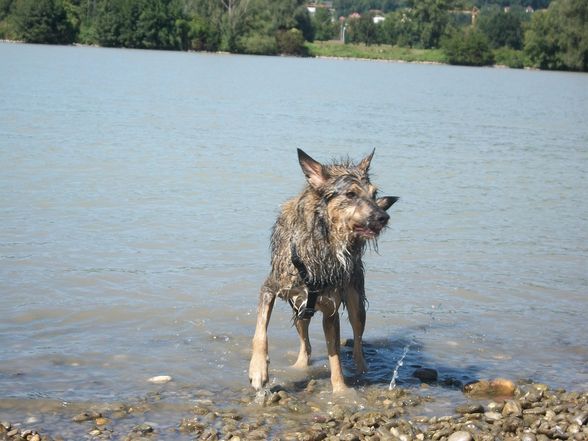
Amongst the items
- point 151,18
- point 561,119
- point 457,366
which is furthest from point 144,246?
point 151,18

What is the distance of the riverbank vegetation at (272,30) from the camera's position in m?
107

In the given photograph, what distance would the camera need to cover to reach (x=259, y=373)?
7828mm

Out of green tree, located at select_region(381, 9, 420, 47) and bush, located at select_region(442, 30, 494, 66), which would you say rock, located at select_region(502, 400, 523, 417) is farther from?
green tree, located at select_region(381, 9, 420, 47)

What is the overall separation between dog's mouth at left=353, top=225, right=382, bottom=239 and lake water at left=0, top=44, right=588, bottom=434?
1.73 meters

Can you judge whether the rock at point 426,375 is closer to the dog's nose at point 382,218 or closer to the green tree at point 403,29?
the dog's nose at point 382,218

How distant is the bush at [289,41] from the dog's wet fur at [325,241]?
122 meters

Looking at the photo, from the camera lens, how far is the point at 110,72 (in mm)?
58656

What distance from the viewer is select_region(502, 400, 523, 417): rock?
24.8 ft

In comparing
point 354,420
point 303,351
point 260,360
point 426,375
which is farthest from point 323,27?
point 354,420

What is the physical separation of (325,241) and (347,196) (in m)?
0.46

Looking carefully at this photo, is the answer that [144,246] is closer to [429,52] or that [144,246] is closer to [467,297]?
[467,297]

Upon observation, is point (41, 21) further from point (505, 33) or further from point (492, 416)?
point (492, 416)

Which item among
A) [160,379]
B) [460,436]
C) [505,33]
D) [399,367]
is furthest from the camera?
[505,33]

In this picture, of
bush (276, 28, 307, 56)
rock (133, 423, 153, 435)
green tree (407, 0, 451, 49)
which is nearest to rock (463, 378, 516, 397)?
rock (133, 423, 153, 435)
